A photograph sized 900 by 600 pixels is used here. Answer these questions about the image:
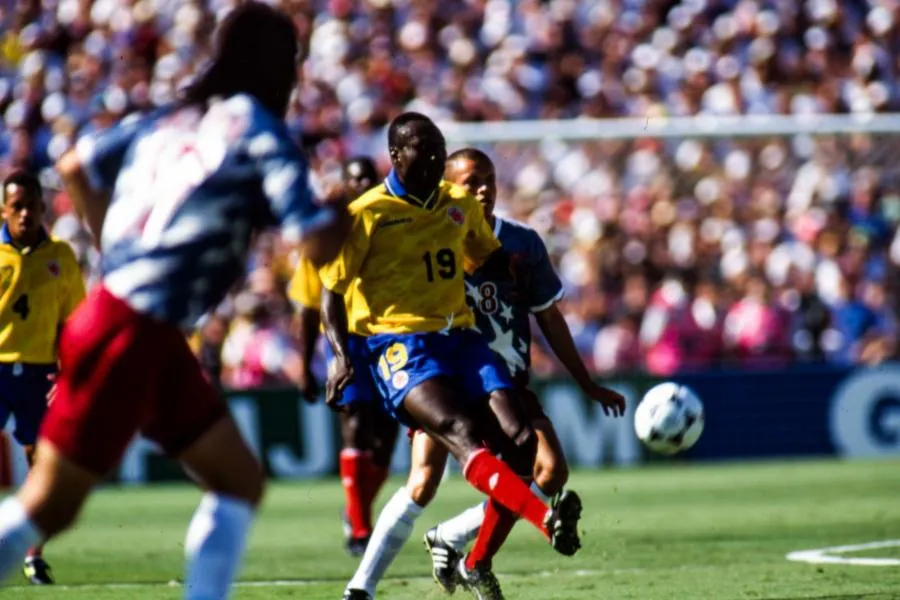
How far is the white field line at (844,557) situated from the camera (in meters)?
9.96

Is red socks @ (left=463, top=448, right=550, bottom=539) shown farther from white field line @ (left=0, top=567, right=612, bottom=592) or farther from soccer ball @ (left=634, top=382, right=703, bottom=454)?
white field line @ (left=0, top=567, right=612, bottom=592)

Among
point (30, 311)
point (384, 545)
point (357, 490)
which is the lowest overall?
point (357, 490)

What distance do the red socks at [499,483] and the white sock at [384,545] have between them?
27.6 inches

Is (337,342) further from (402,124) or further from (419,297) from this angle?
(402,124)

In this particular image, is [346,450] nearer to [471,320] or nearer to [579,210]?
[471,320]

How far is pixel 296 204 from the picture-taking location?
17.6 feet

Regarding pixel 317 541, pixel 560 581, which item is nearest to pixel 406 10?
pixel 317 541

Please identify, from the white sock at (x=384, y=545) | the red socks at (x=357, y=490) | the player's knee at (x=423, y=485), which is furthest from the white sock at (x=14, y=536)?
the red socks at (x=357, y=490)

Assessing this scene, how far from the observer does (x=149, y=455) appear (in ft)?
64.0

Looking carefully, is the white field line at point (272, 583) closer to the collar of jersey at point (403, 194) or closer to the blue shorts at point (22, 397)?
the blue shorts at point (22, 397)

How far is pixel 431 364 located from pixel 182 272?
2482 mm

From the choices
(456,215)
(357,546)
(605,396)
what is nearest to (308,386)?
(357,546)

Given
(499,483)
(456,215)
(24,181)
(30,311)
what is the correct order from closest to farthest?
(499,483) → (456,215) → (24,181) → (30,311)

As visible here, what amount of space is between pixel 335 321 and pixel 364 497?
12.3 feet
